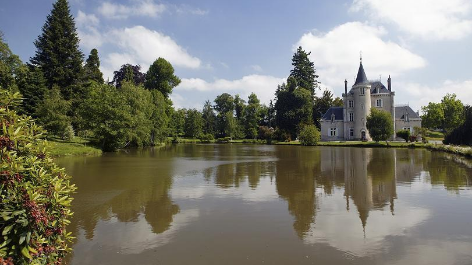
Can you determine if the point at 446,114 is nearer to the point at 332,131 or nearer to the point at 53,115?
the point at 332,131

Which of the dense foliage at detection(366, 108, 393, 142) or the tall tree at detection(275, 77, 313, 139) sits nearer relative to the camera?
the dense foliage at detection(366, 108, 393, 142)

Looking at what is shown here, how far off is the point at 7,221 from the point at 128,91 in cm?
3813

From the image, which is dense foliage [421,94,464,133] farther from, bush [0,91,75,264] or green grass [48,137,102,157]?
bush [0,91,75,264]

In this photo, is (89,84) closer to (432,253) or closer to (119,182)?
(119,182)

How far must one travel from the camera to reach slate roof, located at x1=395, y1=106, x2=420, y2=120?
60.0 meters

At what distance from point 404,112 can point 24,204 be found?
68203 mm

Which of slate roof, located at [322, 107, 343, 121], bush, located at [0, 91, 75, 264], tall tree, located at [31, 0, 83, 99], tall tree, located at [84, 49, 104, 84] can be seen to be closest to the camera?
bush, located at [0, 91, 75, 264]

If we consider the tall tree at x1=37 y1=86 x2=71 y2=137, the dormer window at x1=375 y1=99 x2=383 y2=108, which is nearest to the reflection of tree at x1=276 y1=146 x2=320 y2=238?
the tall tree at x1=37 y1=86 x2=71 y2=137

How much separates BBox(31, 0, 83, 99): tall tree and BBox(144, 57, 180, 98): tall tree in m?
19.9

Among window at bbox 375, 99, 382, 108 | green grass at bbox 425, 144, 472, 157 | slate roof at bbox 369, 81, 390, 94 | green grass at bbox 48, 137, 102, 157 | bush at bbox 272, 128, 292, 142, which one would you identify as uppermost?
slate roof at bbox 369, 81, 390, 94

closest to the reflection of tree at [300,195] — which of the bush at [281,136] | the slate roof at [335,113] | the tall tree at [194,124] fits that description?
the bush at [281,136]

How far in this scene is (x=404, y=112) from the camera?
60.7 metres

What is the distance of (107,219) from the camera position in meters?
8.22

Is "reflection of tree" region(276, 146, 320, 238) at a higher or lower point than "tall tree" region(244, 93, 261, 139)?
lower
